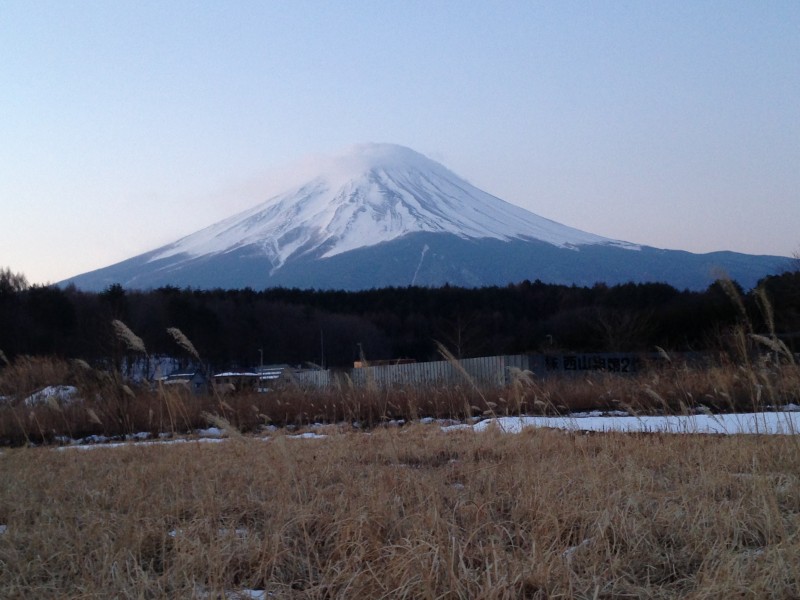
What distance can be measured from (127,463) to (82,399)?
6454 millimetres

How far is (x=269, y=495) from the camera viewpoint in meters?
4.49

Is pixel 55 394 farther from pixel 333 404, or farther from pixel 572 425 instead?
pixel 572 425

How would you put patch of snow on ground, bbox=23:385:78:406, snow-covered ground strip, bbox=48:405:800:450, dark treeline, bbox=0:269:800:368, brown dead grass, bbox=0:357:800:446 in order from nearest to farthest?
snow-covered ground strip, bbox=48:405:800:450 < brown dead grass, bbox=0:357:800:446 < patch of snow on ground, bbox=23:385:78:406 < dark treeline, bbox=0:269:800:368

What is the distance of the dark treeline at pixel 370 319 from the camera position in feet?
106

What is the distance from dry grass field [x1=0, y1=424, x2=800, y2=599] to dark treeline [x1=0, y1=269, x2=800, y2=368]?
23.4m

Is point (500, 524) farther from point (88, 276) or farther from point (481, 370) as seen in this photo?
point (88, 276)

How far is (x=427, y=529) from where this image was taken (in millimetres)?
3455

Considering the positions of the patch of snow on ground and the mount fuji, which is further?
the mount fuji

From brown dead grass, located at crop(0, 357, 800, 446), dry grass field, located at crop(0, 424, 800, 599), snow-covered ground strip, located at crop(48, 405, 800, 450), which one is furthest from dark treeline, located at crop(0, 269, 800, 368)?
dry grass field, located at crop(0, 424, 800, 599)

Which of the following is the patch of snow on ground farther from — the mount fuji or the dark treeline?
the mount fuji

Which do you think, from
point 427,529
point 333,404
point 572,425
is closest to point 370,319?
point 333,404

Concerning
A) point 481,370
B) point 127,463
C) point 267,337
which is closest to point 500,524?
point 127,463

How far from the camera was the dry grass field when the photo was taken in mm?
2877

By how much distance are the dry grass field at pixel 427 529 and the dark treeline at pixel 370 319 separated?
76.7 feet
